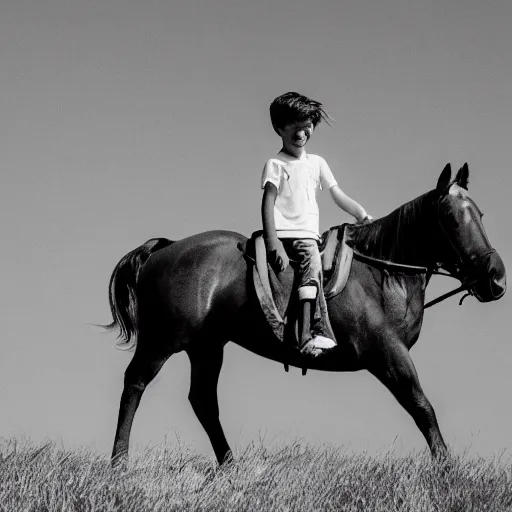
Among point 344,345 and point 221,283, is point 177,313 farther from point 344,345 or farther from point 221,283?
point 344,345

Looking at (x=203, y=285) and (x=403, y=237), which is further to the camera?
(x=203, y=285)

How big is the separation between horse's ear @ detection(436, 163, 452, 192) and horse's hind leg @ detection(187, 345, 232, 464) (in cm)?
216

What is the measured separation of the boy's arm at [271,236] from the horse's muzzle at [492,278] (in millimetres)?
1407

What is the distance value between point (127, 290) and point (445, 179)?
106 inches

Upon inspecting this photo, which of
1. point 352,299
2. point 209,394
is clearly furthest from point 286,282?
point 209,394

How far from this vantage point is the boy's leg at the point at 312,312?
316 inches

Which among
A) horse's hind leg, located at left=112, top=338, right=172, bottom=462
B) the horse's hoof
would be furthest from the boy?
the horse's hoof

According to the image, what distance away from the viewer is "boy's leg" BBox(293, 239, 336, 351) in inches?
316

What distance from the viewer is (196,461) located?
8.45 m

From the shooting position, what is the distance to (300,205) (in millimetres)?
8289

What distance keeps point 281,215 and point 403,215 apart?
0.91 meters

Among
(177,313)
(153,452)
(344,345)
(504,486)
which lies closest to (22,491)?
(153,452)

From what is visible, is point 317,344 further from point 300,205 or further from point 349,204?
point 349,204

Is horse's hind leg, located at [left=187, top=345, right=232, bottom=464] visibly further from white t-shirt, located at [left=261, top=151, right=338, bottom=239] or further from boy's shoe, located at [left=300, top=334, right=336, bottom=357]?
white t-shirt, located at [left=261, top=151, right=338, bottom=239]
